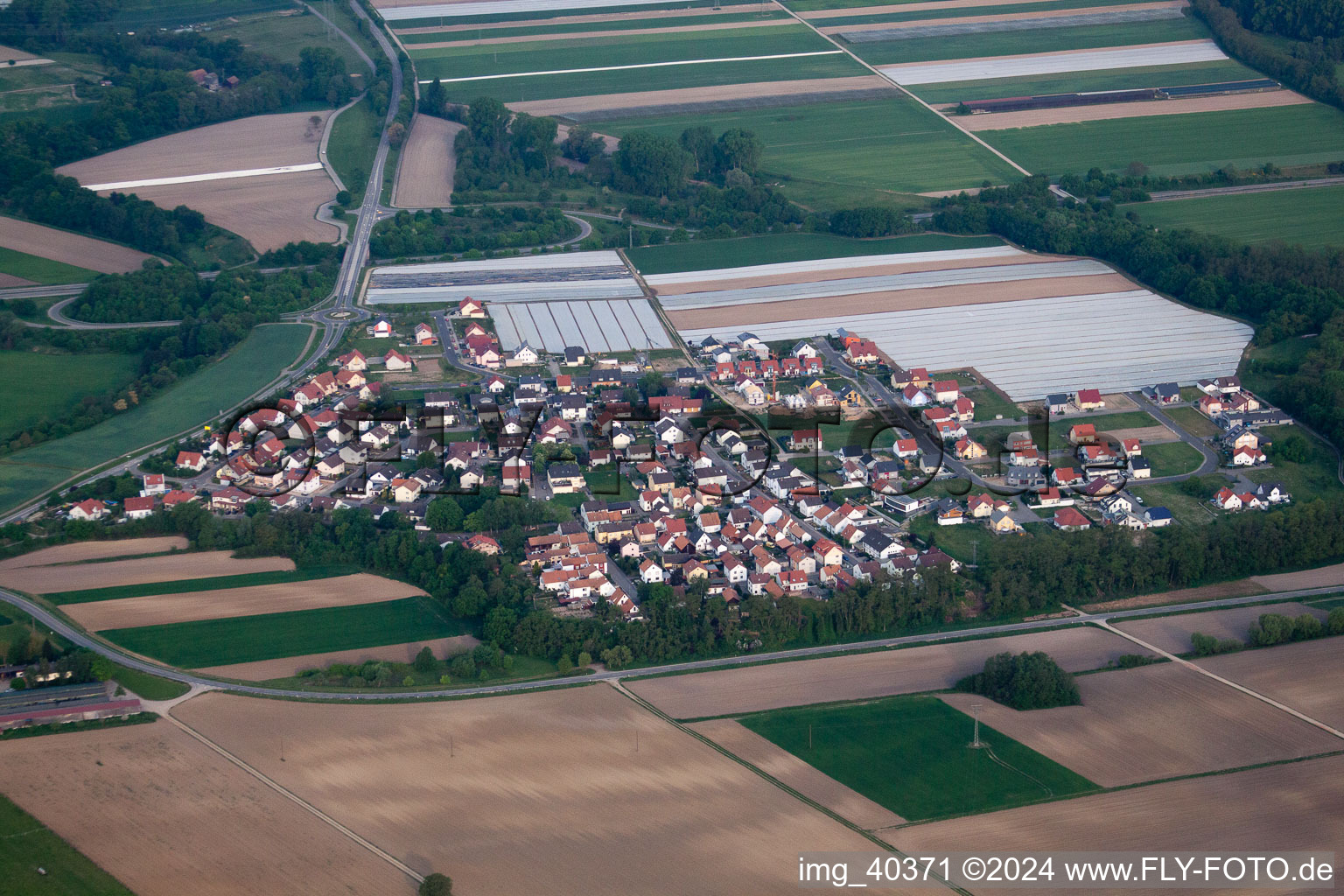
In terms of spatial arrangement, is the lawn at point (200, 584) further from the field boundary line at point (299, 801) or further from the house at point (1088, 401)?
the house at point (1088, 401)

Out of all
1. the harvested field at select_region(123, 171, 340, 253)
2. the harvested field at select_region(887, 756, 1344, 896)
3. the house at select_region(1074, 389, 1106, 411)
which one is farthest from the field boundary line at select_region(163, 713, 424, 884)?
the harvested field at select_region(123, 171, 340, 253)

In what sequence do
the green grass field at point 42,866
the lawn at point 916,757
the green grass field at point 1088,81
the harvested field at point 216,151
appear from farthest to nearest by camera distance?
the green grass field at point 1088,81 < the harvested field at point 216,151 < the lawn at point 916,757 < the green grass field at point 42,866

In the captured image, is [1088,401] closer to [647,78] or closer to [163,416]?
[163,416]

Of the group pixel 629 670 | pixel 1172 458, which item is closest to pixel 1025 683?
pixel 629 670

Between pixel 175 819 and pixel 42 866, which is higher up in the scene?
pixel 175 819

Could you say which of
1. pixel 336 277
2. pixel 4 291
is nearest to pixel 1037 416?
pixel 336 277

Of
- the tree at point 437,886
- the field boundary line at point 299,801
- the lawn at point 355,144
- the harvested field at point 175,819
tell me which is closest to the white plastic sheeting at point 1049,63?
→ the lawn at point 355,144

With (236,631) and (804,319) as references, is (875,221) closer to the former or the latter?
(804,319)
